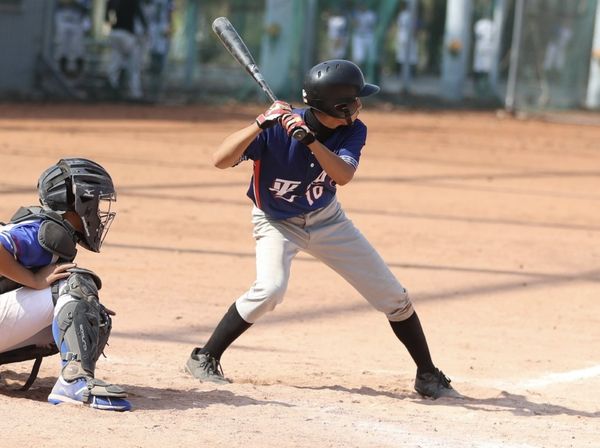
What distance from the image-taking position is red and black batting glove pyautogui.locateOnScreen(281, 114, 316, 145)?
173 inches

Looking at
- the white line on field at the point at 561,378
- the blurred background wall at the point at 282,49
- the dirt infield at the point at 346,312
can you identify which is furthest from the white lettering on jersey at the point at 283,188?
the blurred background wall at the point at 282,49

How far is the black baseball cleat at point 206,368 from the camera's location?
498cm

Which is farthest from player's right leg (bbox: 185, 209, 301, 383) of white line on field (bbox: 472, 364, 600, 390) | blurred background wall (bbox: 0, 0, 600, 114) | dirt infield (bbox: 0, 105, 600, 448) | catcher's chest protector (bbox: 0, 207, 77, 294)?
blurred background wall (bbox: 0, 0, 600, 114)

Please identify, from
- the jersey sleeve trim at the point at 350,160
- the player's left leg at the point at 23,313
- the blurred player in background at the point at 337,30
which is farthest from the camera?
the blurred player in background at the point at 337,30

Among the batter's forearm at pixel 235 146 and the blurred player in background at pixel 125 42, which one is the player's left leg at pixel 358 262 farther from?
the blurred player in background at pixel 125 42

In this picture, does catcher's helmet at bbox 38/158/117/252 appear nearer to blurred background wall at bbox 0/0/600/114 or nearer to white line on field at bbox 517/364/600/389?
white line on field at bbox 517/364/600/389

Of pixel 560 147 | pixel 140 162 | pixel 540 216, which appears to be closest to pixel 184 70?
pixel 560 147

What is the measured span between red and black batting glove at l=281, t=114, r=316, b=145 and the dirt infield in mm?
1073

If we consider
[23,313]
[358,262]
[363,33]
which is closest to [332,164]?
[358,262]

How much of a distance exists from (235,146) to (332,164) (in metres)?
0.40

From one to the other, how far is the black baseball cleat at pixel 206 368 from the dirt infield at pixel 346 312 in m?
0.06

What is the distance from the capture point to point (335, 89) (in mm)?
4684

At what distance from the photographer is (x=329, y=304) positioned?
271 inches

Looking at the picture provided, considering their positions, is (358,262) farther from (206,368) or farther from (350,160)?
(206,368)
